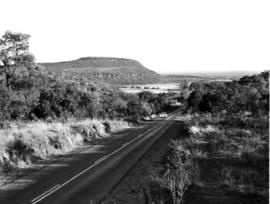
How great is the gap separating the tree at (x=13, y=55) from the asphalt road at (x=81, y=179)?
8.99m

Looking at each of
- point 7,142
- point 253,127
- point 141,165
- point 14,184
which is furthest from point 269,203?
point 253,127

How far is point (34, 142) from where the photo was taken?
17.3 metres

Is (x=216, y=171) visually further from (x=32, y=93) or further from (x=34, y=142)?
(x=32, y=93)

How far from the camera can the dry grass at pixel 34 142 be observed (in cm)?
1500

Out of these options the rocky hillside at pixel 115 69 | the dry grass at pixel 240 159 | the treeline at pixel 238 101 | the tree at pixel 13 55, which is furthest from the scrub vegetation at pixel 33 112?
the rocky hillside at pixel 115 69

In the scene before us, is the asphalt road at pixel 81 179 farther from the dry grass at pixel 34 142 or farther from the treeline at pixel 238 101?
the treeline at pixel 238 101

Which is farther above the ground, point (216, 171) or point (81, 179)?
point (216, 171)

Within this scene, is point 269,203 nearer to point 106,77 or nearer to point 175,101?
point 175,101

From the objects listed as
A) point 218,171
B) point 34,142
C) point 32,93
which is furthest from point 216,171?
point 32,93

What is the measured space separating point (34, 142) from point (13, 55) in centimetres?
884

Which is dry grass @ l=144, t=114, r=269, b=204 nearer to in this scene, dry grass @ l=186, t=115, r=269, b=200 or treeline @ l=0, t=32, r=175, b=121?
dry grass @ l=186, t=115, r=269, b=200

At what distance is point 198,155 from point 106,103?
35949 millimetres

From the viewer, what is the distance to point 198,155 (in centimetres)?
1522

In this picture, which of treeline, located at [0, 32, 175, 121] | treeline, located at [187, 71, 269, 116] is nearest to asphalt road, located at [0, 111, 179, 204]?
treeline, located at [0, 32, 175, 121]
